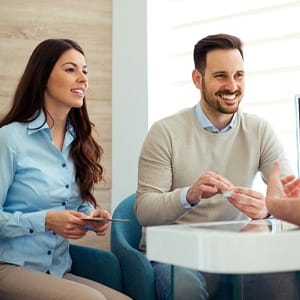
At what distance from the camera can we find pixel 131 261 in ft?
7.04

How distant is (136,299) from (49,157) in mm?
591

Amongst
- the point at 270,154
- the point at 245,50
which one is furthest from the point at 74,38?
the point at 270,154

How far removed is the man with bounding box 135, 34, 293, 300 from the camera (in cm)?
222

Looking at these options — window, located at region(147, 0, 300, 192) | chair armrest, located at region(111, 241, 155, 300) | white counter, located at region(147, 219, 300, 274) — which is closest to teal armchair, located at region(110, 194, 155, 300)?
chair armrest, located at region(111, 241, 155, 300)

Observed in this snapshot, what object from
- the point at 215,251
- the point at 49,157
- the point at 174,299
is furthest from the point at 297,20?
the point at 215,251

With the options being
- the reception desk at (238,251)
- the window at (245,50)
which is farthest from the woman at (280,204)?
the window at (245,50)

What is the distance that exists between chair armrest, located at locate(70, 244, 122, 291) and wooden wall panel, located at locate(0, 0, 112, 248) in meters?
0.72

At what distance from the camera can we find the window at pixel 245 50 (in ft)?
9.37

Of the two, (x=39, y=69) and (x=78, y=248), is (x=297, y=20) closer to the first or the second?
(x=39, y=69)

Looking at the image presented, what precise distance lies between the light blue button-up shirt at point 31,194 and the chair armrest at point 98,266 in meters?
0.09

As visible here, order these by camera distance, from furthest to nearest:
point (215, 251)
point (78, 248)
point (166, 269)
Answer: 1. point (78, 248)
2. point (166, 269)
3. point (215, 251)

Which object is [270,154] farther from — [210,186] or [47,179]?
[47,179]

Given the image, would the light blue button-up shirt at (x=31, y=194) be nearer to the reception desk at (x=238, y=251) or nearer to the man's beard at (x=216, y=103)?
the man's beard at (x=216, y=103)

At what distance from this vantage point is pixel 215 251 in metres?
1.05
